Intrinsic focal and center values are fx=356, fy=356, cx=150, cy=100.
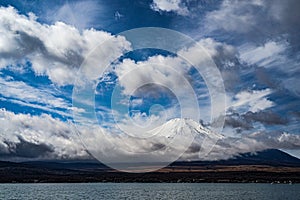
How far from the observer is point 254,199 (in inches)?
5699

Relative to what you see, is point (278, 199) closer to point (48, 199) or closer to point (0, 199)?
point (48, 199)

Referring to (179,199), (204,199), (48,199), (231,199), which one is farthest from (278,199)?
(48,199)

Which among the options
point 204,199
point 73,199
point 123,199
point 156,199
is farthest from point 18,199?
point 204,199

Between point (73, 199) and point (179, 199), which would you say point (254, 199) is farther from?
point (73, 199)

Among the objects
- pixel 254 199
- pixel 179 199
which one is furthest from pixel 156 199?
pixel 254 199

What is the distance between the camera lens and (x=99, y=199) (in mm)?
139250

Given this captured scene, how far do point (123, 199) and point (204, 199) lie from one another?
32203 millimetres

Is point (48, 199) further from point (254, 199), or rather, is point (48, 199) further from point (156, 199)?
point (254, 199)

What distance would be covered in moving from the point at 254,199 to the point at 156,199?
133ft

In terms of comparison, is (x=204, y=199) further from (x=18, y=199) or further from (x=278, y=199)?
(x=18, y=199)

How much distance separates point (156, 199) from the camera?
453 ft

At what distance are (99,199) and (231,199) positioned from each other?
5176 centimetres

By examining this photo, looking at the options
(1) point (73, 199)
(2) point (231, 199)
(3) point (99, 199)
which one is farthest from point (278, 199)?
(1) point (73, 199)

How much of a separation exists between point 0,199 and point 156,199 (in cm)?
6182
